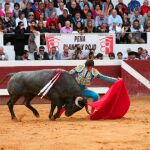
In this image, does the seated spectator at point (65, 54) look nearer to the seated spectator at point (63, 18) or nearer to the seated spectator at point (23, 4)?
the seated spectator at point (63, 18)

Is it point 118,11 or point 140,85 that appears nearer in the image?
point 140,85

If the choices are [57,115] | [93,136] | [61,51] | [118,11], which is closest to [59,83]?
[57,115]

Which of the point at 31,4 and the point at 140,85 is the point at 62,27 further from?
the point at 140,85

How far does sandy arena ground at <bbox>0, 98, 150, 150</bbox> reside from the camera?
29.0ft

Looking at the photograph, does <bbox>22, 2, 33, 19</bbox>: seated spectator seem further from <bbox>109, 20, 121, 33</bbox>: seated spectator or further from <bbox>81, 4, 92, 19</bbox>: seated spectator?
<bbox>109, 20, 121, 33</bbox>: seated spectator

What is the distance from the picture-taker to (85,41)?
17578 mm

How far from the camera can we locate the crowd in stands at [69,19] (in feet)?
55.9

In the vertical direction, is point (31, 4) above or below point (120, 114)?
above

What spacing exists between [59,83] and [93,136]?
285cm

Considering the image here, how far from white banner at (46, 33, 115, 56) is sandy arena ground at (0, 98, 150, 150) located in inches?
149

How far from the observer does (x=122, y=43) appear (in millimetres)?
18125

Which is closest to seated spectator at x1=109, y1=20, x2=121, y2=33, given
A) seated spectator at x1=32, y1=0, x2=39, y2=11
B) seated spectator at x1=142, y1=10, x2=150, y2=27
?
seated spectator at x1=142, y1=10, x2=150, y2=27

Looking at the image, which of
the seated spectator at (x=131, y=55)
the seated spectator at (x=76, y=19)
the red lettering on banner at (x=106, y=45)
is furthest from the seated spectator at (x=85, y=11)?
the seated spectator at (x=131, y=55)

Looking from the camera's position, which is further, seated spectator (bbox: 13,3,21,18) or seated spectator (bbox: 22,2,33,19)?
seated spectator (bbox: 22,2,33,19)
